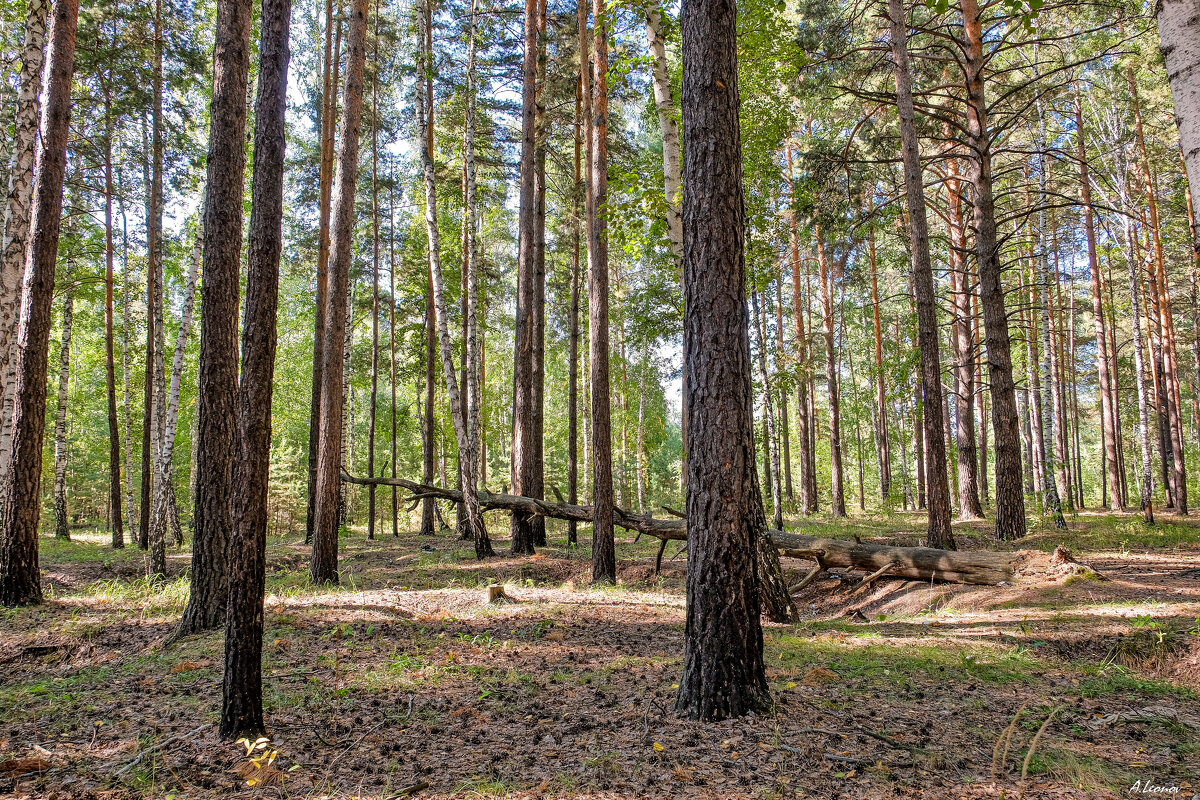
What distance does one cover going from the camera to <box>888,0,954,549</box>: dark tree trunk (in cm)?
980

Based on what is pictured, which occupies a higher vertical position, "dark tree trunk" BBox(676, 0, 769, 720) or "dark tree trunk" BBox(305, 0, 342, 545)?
"dark tree trunk" BBox(305, 0, 342, 545)

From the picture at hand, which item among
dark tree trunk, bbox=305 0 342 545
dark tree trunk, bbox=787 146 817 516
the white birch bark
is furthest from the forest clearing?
dark tree trunk, bbox=787 146 817 516

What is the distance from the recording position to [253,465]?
3773mm

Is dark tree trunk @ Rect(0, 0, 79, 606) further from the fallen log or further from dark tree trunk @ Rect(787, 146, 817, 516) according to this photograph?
dark tree trunk @ Rect(787, 146, 817, 516)

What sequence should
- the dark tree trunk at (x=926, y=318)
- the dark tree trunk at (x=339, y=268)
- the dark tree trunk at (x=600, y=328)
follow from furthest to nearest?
the dark tree trunk at (x=926, y=318) < the dark tree trunk at (x=339, y=268) < the dark tree trunk at (x=600, y=328)

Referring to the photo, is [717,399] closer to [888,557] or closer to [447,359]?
[888,557]

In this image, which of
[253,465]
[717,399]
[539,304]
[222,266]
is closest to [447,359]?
[539,304]

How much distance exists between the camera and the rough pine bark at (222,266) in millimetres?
5203

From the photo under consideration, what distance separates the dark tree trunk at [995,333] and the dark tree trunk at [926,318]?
2.41 meters

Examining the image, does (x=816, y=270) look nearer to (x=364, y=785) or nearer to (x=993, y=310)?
(x=993, y=310)

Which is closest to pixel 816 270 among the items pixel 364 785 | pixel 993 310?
pixel 993 310

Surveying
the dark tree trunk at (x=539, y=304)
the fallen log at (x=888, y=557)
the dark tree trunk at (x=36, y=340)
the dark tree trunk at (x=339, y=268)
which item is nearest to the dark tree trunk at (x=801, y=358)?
the dark tree trunk at (x=539, y=304)
